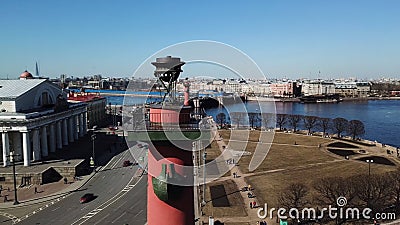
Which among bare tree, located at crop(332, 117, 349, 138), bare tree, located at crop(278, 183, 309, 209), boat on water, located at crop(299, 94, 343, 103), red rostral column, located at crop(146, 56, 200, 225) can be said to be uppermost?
red rostral column, located at crop(146, 56, 200, 225)

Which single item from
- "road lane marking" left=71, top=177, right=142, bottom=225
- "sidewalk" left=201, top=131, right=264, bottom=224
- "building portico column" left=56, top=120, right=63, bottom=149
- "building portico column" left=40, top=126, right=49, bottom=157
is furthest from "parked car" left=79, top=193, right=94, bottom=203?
"building portico column" left=56, top=120, right=63, bottom=149

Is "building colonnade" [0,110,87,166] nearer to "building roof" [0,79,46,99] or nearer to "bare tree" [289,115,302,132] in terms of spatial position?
"building roof" [0,79,46,99]

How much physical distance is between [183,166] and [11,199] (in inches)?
766

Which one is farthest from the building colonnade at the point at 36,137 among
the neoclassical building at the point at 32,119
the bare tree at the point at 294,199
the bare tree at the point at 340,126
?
the bare tree at the point at 340,126

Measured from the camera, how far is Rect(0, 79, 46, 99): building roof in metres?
27.5

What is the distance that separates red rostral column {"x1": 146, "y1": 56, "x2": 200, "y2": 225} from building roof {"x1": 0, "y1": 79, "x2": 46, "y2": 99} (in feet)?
85.5

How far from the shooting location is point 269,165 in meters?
26.2

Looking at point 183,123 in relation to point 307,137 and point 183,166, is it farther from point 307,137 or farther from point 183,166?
point 307,137

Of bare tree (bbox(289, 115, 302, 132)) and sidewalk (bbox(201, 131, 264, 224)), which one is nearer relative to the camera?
sidewalk (bbox(201, 131, 264, 224))

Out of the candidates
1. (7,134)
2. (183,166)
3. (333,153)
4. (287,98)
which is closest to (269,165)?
(333,153)

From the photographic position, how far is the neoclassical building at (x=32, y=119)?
82.5 feet

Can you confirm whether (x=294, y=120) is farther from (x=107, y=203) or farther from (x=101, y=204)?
(x=101, y=204)

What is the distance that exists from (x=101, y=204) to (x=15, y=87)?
51.4ft

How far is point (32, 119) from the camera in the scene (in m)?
25.7
